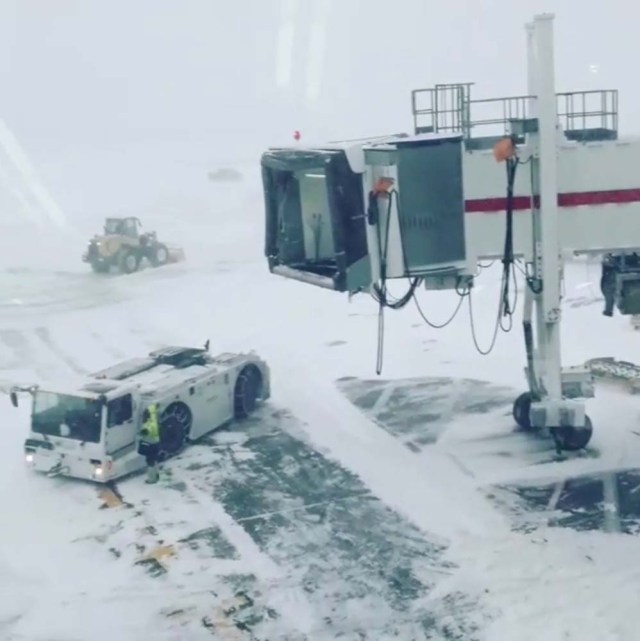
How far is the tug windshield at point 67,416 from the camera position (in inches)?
656

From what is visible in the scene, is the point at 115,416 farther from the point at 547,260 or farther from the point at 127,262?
the point at 127,262

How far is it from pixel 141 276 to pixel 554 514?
915 inches

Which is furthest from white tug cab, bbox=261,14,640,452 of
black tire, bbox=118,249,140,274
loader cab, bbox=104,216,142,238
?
loader cab, bbox=104,216,142,238

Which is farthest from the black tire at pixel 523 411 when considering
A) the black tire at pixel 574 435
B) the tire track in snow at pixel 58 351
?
the tire track in snow at pixel 58 351

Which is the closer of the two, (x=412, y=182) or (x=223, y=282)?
(x=412, y=182)

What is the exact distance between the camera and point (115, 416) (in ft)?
54.9

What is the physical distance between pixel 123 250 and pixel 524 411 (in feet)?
68.6

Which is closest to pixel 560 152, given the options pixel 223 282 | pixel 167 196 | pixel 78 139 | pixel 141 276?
pixel 223 282

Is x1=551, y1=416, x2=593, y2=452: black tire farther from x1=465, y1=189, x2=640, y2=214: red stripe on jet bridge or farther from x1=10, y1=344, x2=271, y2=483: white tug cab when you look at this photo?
x1=10, y1=344, x2=271, y2=483: white tug cab

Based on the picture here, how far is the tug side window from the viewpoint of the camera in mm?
16656

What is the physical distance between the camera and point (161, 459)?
17781mm

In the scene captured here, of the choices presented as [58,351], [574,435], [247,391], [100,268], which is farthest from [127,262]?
[574,435]

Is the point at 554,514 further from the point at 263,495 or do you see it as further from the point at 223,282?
the point at 223,282

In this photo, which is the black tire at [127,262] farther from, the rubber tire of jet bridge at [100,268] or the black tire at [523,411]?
the black tire at [523,411]
